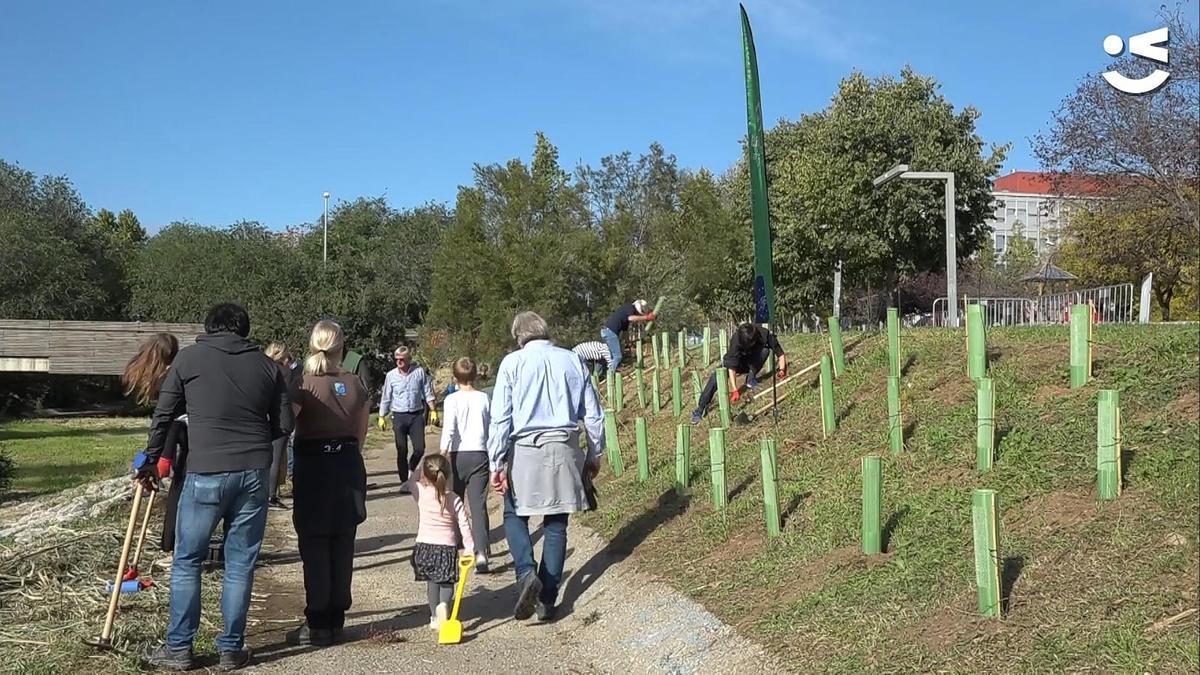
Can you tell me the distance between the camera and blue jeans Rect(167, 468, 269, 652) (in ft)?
17.6

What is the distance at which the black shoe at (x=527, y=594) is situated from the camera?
6.34 m

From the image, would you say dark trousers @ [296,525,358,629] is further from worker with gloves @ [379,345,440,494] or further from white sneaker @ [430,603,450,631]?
worker with gloves @ [379,345,440,494]

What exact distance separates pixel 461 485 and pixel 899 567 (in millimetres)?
3546

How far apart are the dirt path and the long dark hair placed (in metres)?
1.60

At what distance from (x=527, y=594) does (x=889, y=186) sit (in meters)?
23.7

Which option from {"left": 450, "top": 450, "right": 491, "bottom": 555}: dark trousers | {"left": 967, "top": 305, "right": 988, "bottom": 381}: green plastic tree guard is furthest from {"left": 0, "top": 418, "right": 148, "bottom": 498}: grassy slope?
{"left": 967, "top": 305, "right": 988, "bottom": 381}: green plastic tree guard

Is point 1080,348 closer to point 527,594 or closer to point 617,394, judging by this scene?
point 527,594

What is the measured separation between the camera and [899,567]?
5297 millimetres

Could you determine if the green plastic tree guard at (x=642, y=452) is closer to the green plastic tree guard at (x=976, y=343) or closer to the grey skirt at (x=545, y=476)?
the green plastic tree guard at (x=976, y=343)

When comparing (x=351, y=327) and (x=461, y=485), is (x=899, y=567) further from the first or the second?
(x=351, y=327)

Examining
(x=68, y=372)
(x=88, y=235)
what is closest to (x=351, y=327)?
(x=68, y=372)

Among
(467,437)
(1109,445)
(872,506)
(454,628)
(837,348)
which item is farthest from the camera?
(837,348)

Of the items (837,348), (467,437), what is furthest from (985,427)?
(837,348)

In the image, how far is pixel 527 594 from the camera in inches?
250
